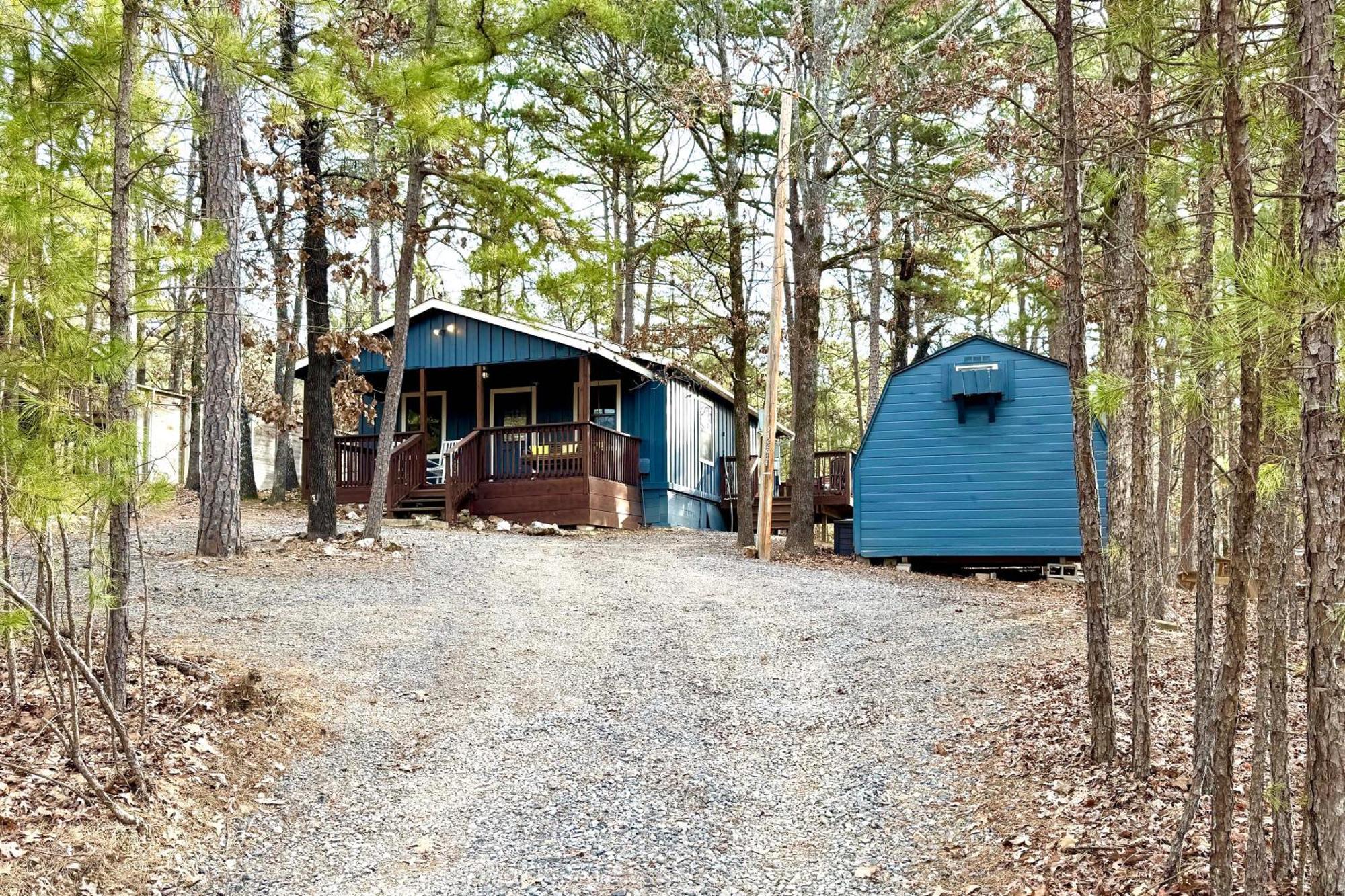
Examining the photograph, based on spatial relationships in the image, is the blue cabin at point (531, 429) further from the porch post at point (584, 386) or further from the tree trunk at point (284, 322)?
the tree trunk at point (284, 322)

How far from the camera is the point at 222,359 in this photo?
11.0 m

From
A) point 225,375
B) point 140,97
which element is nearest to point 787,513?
point 225,375

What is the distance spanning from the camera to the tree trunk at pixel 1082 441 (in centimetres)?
518

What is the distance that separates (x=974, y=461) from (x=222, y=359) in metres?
9.21

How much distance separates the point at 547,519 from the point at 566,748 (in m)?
11.3

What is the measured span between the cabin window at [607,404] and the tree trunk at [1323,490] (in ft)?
56.7

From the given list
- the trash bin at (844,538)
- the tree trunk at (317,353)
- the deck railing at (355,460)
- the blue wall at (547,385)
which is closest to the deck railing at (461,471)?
the deck railing at (355,460)

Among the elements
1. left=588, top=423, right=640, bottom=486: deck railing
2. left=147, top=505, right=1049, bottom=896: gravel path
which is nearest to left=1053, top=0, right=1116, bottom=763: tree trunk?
left=147, top=505, right=1049, bottom=896: gravel path

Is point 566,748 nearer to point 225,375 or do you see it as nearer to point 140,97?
point 140,97

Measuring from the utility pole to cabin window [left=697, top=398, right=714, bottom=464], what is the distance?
722 cm

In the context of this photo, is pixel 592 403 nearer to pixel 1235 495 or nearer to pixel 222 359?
pixel 222 359

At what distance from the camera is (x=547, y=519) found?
1742 centimetres

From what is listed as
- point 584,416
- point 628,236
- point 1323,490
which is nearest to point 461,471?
point 584,416

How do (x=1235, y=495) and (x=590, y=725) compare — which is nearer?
(x=1235, y=495)
